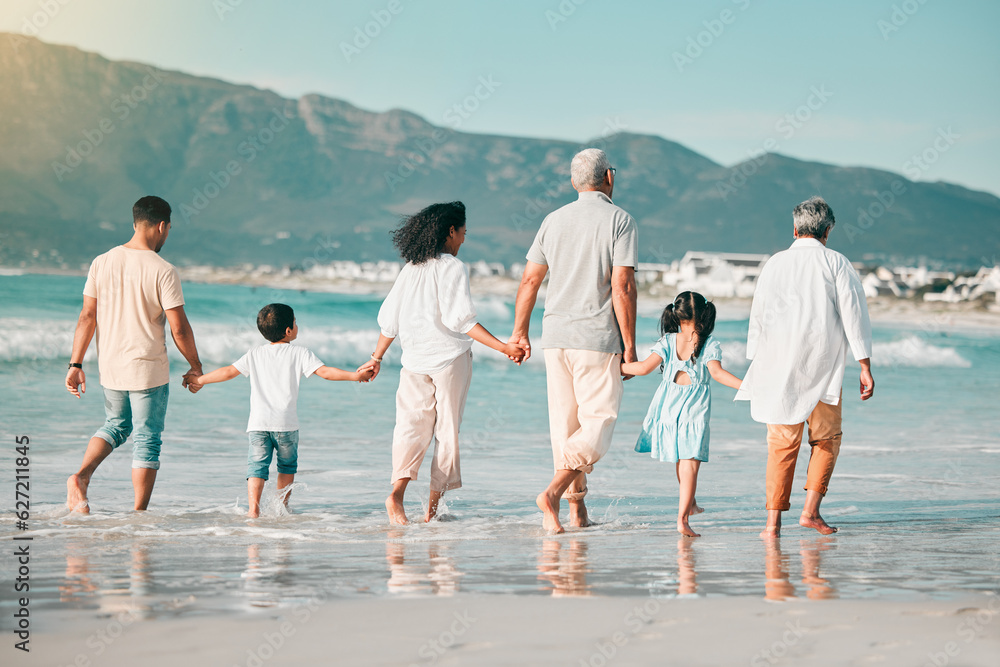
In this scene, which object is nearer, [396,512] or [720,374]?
[720,374]

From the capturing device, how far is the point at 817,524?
16.4 ft

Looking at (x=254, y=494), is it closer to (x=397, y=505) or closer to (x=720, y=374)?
(x=397, y=505)

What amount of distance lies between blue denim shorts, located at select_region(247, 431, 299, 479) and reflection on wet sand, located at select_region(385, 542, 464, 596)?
1226 millimetres

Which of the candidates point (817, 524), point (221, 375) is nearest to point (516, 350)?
point (221, 375)

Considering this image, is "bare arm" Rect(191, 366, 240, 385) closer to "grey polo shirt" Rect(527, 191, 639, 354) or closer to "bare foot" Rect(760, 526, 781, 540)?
"grey polo shirt" Rect(527, 191, 639, 354)

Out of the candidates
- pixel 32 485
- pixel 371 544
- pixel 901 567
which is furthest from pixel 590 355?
pixel 32 485

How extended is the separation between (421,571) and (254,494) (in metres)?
2.02

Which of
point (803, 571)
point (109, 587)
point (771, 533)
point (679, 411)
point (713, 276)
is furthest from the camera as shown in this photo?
point (713, 276)

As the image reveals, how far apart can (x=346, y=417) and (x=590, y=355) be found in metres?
6.89

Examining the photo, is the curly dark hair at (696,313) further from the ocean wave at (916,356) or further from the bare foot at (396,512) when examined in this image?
the ocean wave at (916,356)

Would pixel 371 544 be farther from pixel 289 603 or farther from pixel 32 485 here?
pixel 32 485

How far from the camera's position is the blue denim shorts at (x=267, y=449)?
5.50 meters

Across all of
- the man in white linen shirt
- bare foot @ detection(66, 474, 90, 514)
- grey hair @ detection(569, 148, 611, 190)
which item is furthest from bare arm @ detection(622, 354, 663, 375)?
bare foot @ detection(66, 474, 90, 514)

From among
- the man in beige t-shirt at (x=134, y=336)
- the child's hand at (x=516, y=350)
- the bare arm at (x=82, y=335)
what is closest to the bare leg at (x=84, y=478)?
the man in beige t-shirt at (x=134, y=336)
